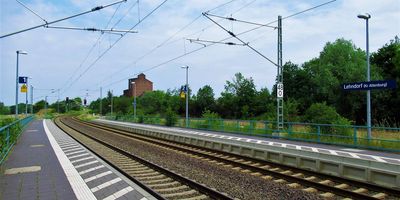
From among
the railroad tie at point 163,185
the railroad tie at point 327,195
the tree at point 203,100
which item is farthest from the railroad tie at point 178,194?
the tree at point 203,100

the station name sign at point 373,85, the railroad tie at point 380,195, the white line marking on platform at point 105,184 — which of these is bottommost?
the railroad tie at point 380,195

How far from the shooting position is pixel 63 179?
972cm

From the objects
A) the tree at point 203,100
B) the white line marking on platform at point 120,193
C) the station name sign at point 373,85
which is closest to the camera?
the white line marking on platform at point 120,193

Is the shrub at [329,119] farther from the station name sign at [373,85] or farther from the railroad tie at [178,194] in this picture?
the railroad tie at [178,194]

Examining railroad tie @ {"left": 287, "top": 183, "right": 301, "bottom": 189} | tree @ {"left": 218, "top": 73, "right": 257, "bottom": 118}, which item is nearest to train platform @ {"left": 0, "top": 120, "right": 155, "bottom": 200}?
railroad tie @ {"left": 287, "top": 183, "right": 301, "bottom": 189}

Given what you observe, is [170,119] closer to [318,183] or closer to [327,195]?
[318,183]

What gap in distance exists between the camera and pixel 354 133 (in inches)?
724

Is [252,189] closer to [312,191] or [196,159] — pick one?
[312,191]

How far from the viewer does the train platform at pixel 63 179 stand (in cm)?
808

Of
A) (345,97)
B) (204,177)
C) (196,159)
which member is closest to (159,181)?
(204,177)

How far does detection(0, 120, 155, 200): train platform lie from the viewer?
8.08 metres

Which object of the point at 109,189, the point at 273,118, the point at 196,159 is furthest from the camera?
the point at 273,118

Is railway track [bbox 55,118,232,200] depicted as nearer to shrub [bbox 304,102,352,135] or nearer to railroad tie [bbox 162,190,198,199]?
railroad tie [bbox 162,190,198,199]

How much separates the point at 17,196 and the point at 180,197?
11.6ft
